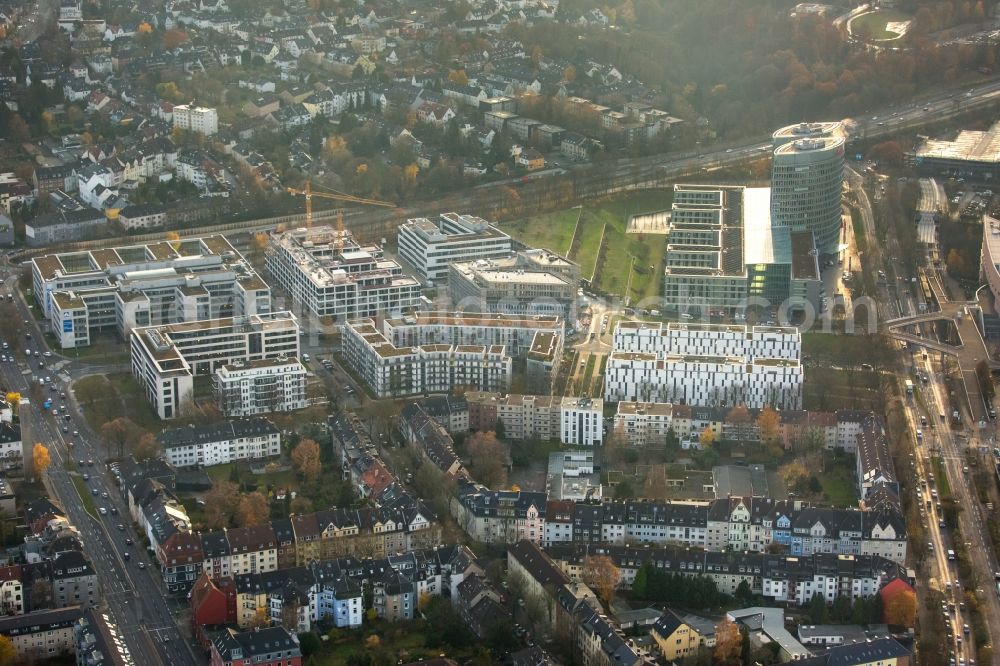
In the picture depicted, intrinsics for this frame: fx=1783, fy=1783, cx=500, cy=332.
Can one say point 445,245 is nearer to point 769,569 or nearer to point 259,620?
point 769,569

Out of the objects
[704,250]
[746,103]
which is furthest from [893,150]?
[704,250]

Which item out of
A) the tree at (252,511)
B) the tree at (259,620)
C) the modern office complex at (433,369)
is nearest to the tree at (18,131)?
the modern office complex at (433,369)

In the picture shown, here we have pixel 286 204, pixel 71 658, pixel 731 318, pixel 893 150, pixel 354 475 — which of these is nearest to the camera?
pixel 71 658

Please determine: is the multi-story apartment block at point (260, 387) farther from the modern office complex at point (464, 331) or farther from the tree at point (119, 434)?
the modern office complex at point (464, 331)

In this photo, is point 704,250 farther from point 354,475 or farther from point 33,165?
point 33,165

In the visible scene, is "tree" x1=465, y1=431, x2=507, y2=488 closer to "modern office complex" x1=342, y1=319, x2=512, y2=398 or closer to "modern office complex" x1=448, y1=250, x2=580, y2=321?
"modern office complex" x1=342, y1=319, x2=512, y2=398

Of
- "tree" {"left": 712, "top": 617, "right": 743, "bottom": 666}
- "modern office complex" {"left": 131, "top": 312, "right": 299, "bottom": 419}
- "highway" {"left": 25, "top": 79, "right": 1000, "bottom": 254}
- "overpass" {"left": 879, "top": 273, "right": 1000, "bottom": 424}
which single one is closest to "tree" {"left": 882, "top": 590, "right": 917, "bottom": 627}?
"tree" {"left": 712, "top": 617, "right": 743, "bottom": 666}

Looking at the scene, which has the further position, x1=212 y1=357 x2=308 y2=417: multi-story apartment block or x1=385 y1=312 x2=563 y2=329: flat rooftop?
x1=385 y1=312 x2=563 y2=329: flat rooftop
